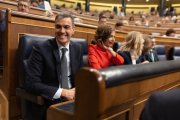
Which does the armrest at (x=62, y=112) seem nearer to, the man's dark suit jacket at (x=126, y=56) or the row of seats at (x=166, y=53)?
the man's dark suit jacket at (x=126, y=56)

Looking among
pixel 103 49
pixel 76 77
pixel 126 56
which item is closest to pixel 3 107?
pixel 103 49

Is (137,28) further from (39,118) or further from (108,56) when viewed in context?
(39,118)

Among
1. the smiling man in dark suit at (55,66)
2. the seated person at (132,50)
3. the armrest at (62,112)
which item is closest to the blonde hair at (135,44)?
the seated person at (132,50)

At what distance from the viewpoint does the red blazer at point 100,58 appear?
183 cm

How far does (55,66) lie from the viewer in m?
1.43

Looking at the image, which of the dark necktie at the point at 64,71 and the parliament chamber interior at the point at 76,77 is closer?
the parliament chamber interior at the point at 76,77

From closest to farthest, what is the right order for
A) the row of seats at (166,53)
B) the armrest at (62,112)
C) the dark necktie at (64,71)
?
the armrest at (62,112) → the dark necktie at (64,71) → the row of seats at (166,53)

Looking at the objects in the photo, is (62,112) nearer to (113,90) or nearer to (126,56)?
(113,90)

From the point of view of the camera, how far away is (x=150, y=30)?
6.41 meters

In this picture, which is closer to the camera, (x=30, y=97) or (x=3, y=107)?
(x=30, y=97)

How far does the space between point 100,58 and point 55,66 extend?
21.4 inches

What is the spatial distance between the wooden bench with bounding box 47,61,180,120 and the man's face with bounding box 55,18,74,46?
1.97ft

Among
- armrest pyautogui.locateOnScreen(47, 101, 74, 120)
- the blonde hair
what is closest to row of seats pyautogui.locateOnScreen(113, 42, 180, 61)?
the blonde hair

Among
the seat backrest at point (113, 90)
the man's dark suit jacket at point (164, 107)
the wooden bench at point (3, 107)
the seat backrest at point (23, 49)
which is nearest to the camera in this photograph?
the man's dark suit jacket at point (164, 107)
